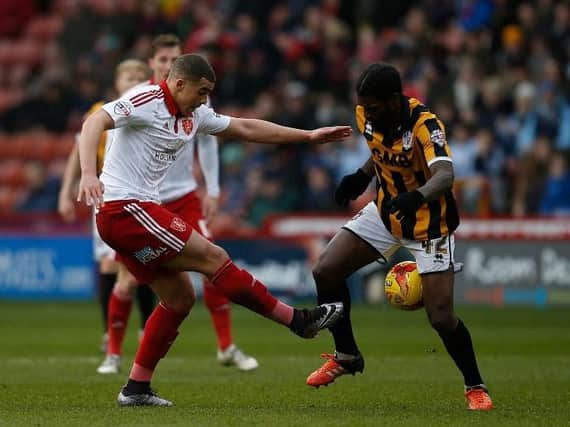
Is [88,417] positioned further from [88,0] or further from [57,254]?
[88,0]

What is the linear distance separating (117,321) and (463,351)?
11.4 ft

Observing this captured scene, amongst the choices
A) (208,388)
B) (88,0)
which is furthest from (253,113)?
(208,388)

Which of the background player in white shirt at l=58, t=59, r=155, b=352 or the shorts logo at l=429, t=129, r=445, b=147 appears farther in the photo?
the background player in white shirt at l=58, t=59, r=155, b=352

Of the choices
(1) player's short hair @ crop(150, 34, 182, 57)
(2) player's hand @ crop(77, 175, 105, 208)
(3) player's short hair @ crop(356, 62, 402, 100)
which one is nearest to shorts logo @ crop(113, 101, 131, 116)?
(2) player's hand @ crop(77, 175, 105, 208)

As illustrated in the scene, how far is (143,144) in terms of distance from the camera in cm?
801

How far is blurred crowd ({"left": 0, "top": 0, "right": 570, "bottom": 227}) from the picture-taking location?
19141mm

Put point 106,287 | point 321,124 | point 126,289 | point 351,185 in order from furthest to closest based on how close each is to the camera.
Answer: point 321,124, point 106,287, point 126,289, point 351,185

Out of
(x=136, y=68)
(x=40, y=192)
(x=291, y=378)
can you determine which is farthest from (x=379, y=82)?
(x=40, y=192)

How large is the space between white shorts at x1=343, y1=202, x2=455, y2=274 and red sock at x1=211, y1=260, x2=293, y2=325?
906mm

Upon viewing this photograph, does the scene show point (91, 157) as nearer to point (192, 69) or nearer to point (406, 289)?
point (192, 69)

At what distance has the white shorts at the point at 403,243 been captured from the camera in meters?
8.26

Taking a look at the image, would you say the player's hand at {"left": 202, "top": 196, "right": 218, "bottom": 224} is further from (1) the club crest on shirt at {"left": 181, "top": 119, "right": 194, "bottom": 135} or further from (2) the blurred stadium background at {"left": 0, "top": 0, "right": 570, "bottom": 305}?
(2) the blurred stadium background at {"left": 0, "top": 0, "right": 570, "bottom": 305}

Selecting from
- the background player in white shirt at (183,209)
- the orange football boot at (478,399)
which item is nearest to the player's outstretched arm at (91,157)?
the orange football boot at (478,399)

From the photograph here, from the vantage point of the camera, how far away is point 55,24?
2736 centimetres
